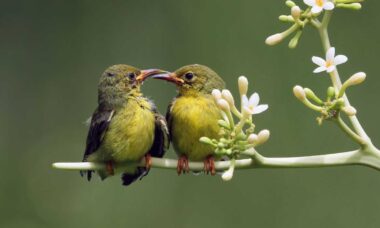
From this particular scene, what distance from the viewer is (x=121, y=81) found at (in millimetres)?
5594

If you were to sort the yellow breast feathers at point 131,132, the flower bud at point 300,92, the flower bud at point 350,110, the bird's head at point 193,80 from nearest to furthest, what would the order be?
the flower bud at point 350,110 < the flower bud at point 300,92 < the yellow breast feathers at point 131,132 < the bird's head at point 193,80

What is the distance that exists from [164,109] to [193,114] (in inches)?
128

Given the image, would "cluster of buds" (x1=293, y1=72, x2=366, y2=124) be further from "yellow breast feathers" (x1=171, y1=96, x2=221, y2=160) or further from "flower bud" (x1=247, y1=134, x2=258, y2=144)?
"yellow breast feathers" (x1=171, y1=96, x2=221, y2=160)

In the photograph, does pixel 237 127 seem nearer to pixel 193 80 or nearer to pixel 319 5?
pixel 319 5

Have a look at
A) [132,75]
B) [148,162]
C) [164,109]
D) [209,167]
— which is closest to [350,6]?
[209,167]

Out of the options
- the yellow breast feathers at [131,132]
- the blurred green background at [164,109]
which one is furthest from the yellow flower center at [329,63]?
the blurred green background at [164,109]

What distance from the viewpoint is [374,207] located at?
28.3 feet

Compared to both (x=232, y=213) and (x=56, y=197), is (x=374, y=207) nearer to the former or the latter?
(x=232, y=213)

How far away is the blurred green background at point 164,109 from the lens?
8945 mm

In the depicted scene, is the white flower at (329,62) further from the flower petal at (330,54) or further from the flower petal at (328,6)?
the flower petal at (328,6)

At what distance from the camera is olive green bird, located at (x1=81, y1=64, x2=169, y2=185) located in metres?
5.18

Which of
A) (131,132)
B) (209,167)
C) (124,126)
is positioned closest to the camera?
(209,167)

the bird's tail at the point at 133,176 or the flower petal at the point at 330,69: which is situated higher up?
the flower petal at the point at 330,69

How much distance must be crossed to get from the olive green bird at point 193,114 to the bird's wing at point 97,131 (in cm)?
32
